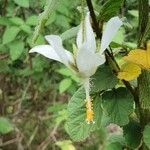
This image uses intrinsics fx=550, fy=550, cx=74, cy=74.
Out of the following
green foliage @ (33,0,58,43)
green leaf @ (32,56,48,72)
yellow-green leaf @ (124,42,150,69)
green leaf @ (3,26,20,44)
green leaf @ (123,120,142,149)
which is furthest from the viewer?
green leaf @ (32,56,48,72)

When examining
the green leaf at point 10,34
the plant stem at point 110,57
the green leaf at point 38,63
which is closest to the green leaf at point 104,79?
the plant stem at point 110,57

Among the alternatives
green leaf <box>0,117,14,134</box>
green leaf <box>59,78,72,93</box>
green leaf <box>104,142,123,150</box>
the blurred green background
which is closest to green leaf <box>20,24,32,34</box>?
the blurred green background

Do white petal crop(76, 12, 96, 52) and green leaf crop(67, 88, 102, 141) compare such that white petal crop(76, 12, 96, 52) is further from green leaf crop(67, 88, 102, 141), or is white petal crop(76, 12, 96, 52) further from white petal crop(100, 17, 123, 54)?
green leaf crop(67, 88, 102, 141)

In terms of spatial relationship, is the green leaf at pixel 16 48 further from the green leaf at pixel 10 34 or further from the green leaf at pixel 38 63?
the green leaf at pixel 38 63

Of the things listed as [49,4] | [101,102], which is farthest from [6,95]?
[49,4]

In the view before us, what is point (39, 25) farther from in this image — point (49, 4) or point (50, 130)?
point (50, 130)

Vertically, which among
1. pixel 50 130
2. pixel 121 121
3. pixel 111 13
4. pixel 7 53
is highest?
pixel 111 13

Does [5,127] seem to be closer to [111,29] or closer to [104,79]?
[104,79]

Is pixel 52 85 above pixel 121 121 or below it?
below
